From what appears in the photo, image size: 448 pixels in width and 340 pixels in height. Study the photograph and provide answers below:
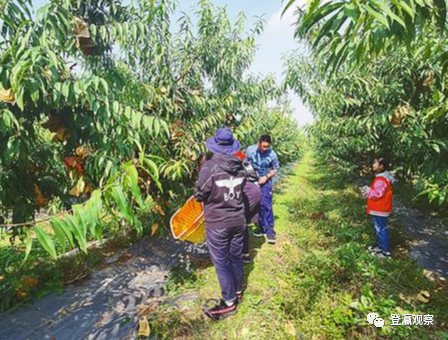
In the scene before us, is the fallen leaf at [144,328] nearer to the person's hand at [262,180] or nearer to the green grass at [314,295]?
the green grass at [314,295]

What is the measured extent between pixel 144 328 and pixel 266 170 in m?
2.64

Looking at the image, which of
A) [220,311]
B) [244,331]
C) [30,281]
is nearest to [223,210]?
[220,311]

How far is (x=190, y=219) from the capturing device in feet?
10.6

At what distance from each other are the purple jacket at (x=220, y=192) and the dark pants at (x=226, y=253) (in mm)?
72

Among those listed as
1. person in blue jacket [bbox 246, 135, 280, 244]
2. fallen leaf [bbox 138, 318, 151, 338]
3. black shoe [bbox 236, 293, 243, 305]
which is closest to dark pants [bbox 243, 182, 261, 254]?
black shoe [bbox 236, 293, 243, 305]

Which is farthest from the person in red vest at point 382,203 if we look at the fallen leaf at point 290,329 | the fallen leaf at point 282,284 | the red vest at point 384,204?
the fallen leaf at point 290,329

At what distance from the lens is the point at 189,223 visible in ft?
10.5

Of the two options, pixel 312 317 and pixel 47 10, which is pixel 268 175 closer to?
pixel 312 317

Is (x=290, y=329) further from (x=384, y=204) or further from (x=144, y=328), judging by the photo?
(x=384, y=204)

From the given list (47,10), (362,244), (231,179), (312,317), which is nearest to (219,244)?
(231,179)

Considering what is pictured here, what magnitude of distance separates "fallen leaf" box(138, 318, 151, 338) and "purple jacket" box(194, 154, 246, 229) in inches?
38.7

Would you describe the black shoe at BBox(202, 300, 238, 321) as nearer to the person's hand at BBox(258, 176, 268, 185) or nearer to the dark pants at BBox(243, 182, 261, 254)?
the dark pants at BBox(243, 182, 261, 254)

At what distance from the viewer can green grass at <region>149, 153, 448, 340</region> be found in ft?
7.98

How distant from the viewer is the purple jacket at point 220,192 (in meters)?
2.55
